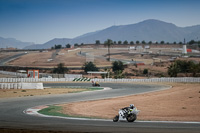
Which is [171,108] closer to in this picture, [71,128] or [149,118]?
[149,118]

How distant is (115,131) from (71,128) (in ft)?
8.68

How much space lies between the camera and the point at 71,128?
17062mm

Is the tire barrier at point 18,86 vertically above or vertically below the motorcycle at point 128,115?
above

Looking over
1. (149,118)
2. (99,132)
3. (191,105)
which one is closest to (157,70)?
(191,105)

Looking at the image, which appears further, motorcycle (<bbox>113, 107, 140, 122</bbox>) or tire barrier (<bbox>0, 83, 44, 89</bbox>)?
tire barrier (<bbox>0, 83, 44, 89</bbox>)

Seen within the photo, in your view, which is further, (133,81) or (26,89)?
(133,81)

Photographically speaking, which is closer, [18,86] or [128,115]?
[128,115]

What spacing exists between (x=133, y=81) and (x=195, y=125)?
64.4 meters

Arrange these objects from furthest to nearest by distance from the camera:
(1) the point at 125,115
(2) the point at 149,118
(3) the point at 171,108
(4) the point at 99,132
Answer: (3) the point at 171,108 → (2) the point at 149,118 → (1) the point at 125,115 → (4) the point at 99,132

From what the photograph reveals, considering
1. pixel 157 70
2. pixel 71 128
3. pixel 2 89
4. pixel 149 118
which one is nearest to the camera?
pixel 71 128

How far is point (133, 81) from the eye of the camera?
82.6 metres

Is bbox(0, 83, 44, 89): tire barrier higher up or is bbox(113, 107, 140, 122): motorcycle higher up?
bbox(0, 83, 44, 89): tire barrier

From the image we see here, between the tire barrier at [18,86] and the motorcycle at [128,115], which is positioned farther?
the tire barrier at [18,86]

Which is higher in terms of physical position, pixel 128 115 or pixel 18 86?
pixel 18 86
